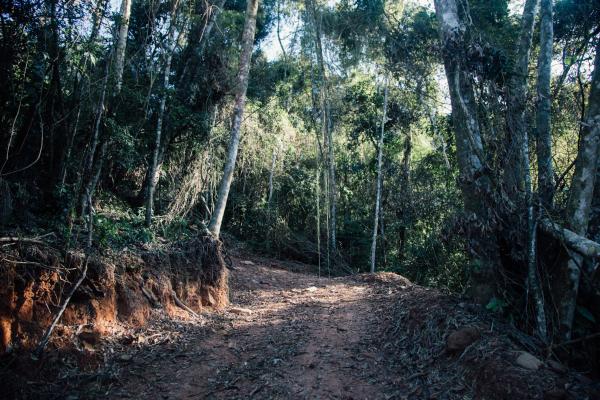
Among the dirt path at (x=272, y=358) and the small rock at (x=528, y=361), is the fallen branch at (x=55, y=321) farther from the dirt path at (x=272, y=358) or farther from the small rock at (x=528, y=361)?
the small rock at (x=528, y=361)

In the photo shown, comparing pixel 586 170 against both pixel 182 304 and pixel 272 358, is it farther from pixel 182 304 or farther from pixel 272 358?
pixel 182 304

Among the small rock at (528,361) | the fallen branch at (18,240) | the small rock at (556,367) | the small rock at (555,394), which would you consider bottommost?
the small rock at (555,394)

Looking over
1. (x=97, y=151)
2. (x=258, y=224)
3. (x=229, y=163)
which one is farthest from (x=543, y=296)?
(x=258, y=224)

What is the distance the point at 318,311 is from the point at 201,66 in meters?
6.80

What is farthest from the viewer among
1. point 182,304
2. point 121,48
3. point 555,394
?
point 121,48

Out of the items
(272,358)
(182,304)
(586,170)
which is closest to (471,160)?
(586,170)

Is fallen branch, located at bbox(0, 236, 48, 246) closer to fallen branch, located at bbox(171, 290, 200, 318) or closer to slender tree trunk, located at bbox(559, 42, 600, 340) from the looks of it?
fallen branch, located at bbox(171, 290, 200, 318)

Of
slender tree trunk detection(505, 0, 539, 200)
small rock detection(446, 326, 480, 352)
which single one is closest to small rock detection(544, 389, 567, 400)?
small rock detection(446, 326, 480, 352)

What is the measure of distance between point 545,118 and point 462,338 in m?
3.90

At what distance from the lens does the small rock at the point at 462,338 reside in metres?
4.12

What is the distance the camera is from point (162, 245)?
21.4 feet

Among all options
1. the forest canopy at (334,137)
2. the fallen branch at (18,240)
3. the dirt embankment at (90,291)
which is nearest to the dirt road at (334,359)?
the dirt embankment at (90,291)

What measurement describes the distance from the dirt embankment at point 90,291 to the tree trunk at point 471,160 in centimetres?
438

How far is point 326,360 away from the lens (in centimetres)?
471
